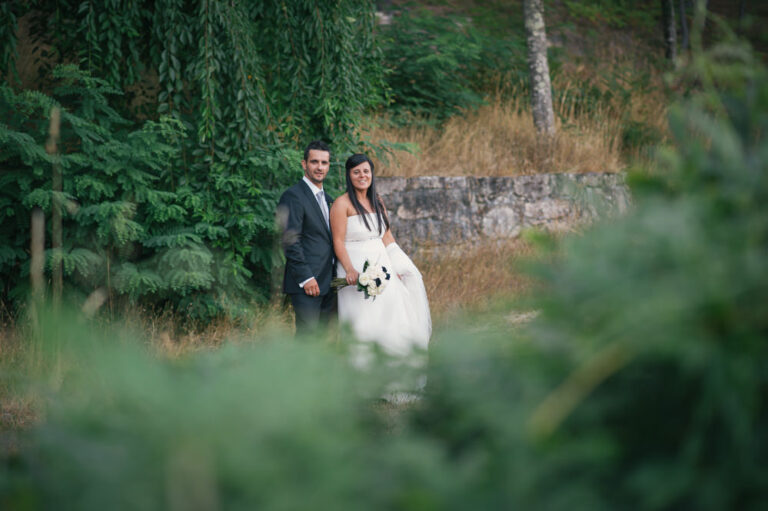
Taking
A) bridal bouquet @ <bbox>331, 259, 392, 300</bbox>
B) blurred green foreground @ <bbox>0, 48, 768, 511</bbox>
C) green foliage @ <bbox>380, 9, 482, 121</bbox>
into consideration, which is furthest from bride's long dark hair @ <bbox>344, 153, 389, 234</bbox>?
green foliage @ <bbox>380, 9, 482, 121</bbox>

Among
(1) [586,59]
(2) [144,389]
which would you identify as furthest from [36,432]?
(1) [586,59]

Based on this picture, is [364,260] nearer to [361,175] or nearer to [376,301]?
[376,301]

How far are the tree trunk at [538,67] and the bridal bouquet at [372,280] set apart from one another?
287 inches

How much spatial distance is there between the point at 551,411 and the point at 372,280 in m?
4.49

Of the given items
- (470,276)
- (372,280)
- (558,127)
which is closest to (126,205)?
(372,280)

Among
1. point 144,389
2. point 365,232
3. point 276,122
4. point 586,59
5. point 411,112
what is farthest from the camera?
point 586,59

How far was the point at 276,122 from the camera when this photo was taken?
6891 millimetres

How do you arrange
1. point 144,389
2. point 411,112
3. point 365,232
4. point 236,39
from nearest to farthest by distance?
point 144,389, point 365,232, point 236,39, point 411,112

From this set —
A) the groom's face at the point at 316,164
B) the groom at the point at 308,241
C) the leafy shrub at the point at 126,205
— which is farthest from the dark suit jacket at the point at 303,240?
the leafy shrub at the point at 126,205

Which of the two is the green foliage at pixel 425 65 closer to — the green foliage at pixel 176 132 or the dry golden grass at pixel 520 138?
the dry golden grass at pixel 520 138

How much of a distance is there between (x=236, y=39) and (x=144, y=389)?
5884 mm

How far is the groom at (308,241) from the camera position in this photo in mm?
5301

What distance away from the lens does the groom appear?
5.30 m

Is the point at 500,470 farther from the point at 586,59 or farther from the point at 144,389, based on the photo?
the point at 586,59
